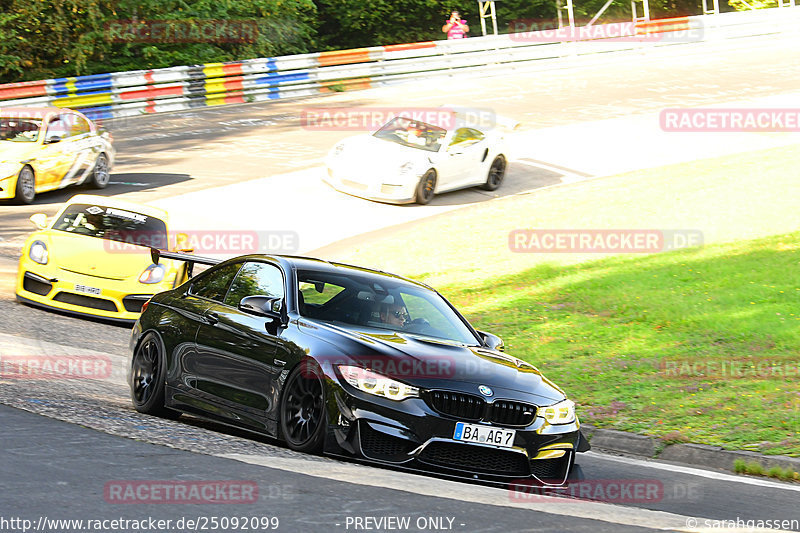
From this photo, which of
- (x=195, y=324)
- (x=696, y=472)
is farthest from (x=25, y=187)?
(x=696, y=472)

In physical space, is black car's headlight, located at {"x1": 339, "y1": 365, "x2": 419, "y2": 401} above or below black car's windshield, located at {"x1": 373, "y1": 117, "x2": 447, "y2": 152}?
below

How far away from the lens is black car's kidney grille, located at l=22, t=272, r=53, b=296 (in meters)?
13.2

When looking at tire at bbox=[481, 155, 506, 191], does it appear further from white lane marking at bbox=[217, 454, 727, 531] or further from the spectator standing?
the spectator standing

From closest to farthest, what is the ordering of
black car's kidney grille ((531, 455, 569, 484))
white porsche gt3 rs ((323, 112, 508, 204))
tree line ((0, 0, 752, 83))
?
black car's kidney grille ((531, 455, 569, 484)) < white porsche gt3 rs ((323, 112, 508, 204)) < tree line ((0, 0, 752, 83))

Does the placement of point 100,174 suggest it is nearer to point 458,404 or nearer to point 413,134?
point 413,134

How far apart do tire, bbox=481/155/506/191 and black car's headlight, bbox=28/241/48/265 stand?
38.8 ft

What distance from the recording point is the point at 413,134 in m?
22.3

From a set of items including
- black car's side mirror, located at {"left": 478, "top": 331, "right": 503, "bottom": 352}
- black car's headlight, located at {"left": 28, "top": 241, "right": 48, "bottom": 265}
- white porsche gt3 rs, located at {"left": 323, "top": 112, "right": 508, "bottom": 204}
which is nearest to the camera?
black car's side mirror, located at {"left": 478, "top": 331, "right": 503, "bottom": 352}

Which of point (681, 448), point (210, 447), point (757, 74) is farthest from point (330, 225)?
point (757, 74)

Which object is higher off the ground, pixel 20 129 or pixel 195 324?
pixel 20 129

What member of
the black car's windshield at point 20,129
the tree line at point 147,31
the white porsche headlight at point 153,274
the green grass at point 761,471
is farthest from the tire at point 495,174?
the tree line at point 147,31

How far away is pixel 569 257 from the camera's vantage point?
17.8 meters

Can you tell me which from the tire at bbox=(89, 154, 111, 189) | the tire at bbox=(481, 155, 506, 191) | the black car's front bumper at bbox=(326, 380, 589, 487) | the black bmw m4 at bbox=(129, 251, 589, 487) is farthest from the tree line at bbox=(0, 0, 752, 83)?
the black car's front bumper at bbox=(326, 380, 589, 487)

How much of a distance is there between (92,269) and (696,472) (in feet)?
25.2
